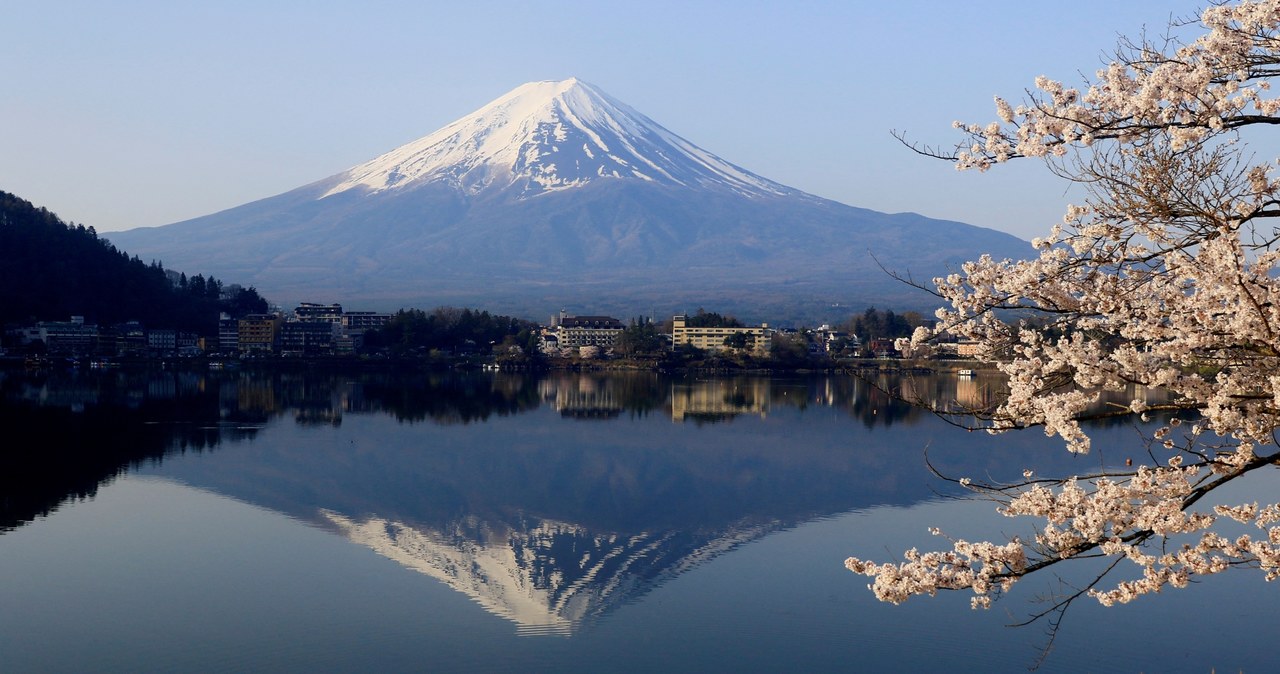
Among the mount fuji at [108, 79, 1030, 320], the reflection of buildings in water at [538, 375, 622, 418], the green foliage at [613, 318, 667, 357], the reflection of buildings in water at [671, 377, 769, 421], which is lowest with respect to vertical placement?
the reflection of buildings in water at [538, 375, 622, 418]

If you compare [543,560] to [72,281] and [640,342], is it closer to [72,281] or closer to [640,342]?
[640,342]

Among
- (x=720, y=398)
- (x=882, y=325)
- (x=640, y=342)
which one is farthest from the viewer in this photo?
(x=882, y=325)

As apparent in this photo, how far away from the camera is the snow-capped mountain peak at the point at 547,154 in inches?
5094

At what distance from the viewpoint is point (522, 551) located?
37.2 ft

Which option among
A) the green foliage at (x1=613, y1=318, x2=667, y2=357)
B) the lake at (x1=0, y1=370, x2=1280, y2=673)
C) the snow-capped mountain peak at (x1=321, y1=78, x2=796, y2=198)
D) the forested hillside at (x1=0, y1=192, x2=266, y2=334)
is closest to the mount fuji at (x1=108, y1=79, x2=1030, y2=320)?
the snow-capped mountain peak at (x1=321, y1=78, x2=796, y2=198)

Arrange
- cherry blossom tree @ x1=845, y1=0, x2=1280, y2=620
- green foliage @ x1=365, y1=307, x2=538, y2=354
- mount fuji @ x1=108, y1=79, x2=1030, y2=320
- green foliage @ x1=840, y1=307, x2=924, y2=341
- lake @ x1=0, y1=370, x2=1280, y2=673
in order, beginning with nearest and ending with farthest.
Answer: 1. cherry blossom tree @ x1=845, y1=0, x2=1280, y2=620
2. lake @ x1=0, y1=370, x2=1280, y2=673
3. green foliage @ x1=840, y1=307, x2=924, y2=341
4. green foliage @ x1=365, y1=307, x2=538, y2=354
5. mount fuji @ x1=108, y1=79, x2=1030, y2=320

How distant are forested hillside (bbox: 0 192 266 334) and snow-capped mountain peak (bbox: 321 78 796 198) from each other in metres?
71.7

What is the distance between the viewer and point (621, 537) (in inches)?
476

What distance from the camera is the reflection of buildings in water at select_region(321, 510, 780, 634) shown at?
919cm

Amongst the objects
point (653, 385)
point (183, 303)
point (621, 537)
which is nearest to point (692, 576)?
point (621, 537)

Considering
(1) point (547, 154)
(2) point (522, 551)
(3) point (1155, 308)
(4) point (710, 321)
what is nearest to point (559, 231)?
(1) point (547, 154)

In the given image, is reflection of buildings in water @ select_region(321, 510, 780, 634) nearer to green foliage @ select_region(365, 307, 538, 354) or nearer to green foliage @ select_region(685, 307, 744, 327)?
green foliage @ select_region(365, 307, 538, 354)

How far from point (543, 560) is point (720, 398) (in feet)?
66.0

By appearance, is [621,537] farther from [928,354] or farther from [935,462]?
[928,354]
